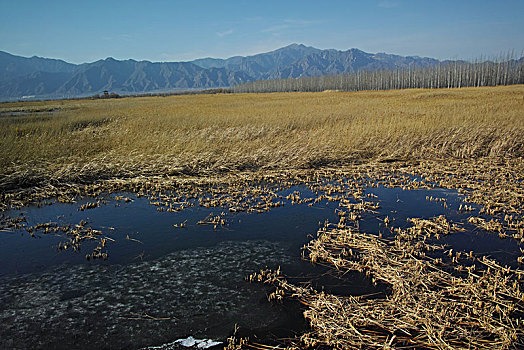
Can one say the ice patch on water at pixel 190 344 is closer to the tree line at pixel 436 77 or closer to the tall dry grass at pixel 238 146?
the tall dry grass at pixel 238 146

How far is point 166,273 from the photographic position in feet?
18.7

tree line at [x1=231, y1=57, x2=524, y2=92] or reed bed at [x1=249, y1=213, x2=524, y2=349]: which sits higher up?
tree line at [x1=231, y1=57, x2=524, y2=92]

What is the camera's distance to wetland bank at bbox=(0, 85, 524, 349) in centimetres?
434

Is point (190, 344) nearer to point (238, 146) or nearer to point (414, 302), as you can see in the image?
point (414, 302)

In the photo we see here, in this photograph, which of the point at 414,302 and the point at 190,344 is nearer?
the point at 190,344

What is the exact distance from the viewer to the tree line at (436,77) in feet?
239

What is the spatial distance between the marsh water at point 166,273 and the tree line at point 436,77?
7816cm

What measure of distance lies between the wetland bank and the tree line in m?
71.2

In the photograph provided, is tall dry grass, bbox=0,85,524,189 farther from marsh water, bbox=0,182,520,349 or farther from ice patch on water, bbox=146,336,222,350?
ice patch on water, bbox=146,336,222,350

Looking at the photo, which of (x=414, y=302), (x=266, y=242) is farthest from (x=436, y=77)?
(x=414, y=302)

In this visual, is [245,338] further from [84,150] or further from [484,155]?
[484,155]

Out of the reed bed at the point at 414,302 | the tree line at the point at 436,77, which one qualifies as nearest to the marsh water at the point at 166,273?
the reed bed at the point at 414,302

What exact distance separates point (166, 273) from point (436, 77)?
3355 inches

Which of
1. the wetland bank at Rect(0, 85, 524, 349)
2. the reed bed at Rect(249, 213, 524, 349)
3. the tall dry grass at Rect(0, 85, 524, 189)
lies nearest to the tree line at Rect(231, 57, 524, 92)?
the tall dry grass at Rect(0, 85, 524, 189)
